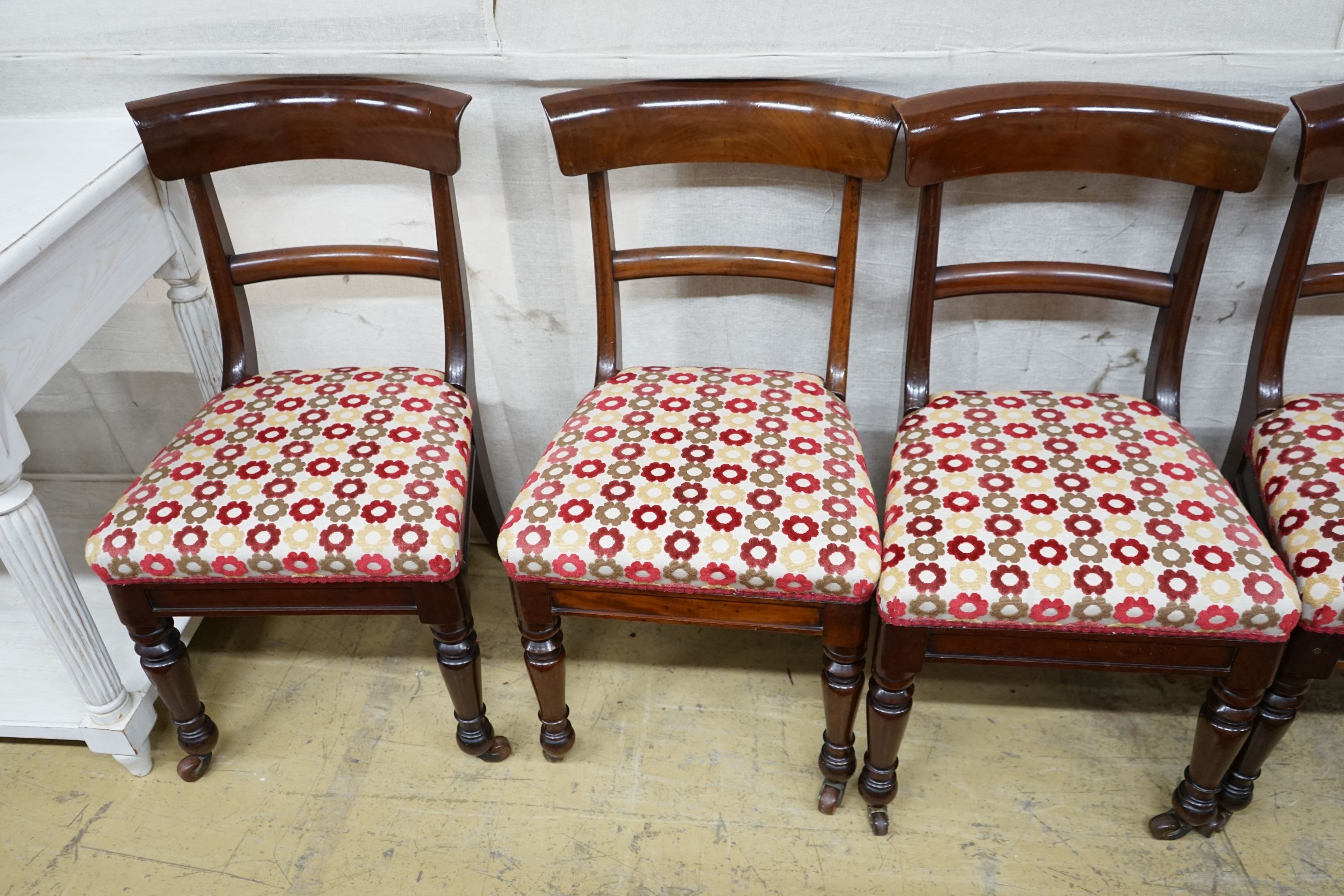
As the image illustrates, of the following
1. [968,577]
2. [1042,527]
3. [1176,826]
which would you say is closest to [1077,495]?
[1042,527]

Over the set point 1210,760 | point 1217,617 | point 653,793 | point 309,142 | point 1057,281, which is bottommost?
point 653,793

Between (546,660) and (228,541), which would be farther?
(546,660)

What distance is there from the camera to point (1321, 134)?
1259mm

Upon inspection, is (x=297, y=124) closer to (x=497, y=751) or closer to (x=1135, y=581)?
(x=497, y=751)

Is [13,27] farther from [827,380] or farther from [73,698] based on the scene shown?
[827,380]

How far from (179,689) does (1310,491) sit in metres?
1.57

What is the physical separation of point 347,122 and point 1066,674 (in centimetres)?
146

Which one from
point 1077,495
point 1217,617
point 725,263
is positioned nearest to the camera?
point 1217,617

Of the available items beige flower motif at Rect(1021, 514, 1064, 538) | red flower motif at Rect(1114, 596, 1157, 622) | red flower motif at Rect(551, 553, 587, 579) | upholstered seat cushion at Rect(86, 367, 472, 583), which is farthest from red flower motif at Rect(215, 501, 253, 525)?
red flower motif at Rect(1114, 596, 1157, 622)

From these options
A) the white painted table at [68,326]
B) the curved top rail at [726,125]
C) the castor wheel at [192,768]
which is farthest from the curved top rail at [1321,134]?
the castor wheel at [192,768]

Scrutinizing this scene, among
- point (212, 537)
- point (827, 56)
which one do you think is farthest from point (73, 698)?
point (827, 56)

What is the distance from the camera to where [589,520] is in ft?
4.09

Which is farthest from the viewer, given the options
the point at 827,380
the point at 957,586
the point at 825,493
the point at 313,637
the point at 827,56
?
the point at 313,637

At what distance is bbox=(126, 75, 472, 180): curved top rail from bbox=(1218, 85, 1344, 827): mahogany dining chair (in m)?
1.16
